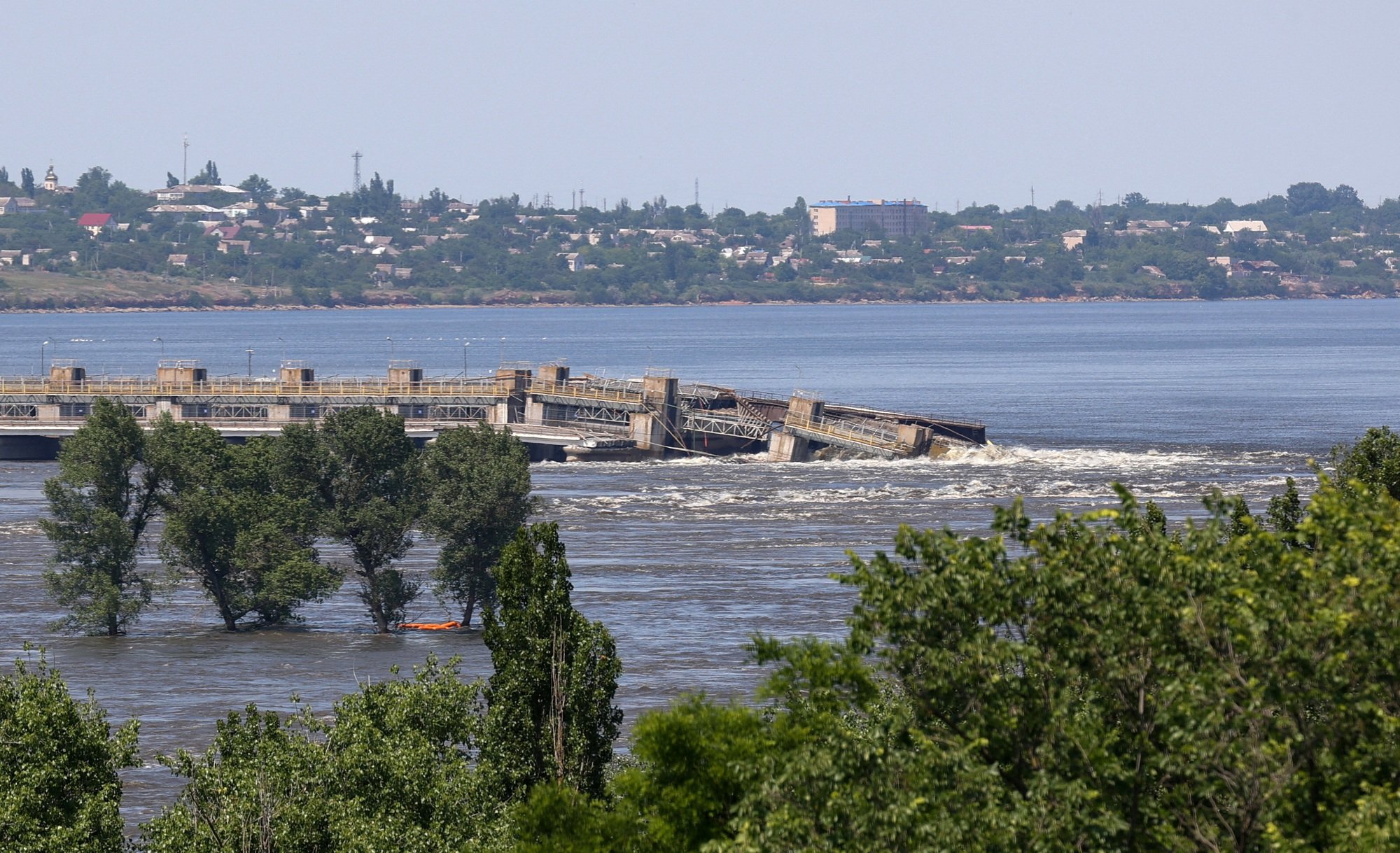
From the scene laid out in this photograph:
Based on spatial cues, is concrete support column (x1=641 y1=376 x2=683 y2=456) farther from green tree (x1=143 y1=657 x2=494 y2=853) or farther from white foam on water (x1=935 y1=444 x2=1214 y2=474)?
green tree (x1=143 y1=657 x2=494 y2=853)

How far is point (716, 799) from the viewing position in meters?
23.1

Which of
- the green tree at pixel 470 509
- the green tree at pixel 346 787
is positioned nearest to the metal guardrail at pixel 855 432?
the green tree at pixel 470 509

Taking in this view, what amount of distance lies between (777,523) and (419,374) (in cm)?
4846

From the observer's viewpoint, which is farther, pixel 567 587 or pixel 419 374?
pixel 419 374

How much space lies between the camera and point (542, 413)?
415 feet

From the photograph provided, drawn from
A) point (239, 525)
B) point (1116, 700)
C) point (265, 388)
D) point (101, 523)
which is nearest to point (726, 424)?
point (265, 388)

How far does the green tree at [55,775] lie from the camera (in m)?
28.4

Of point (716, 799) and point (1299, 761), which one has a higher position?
point (1299, 761)

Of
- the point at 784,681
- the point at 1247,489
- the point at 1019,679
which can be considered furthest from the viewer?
the point at 1247,489

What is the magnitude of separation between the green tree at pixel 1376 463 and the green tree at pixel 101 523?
3952 cm

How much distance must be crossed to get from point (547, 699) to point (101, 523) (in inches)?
1401

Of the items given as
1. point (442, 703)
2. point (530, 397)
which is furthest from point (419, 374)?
point (442, 703)

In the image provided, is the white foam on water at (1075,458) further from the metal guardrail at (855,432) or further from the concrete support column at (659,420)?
the concrete support column at (659,420)

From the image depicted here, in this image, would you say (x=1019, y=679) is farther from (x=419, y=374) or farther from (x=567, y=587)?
(x=419, y=374)
